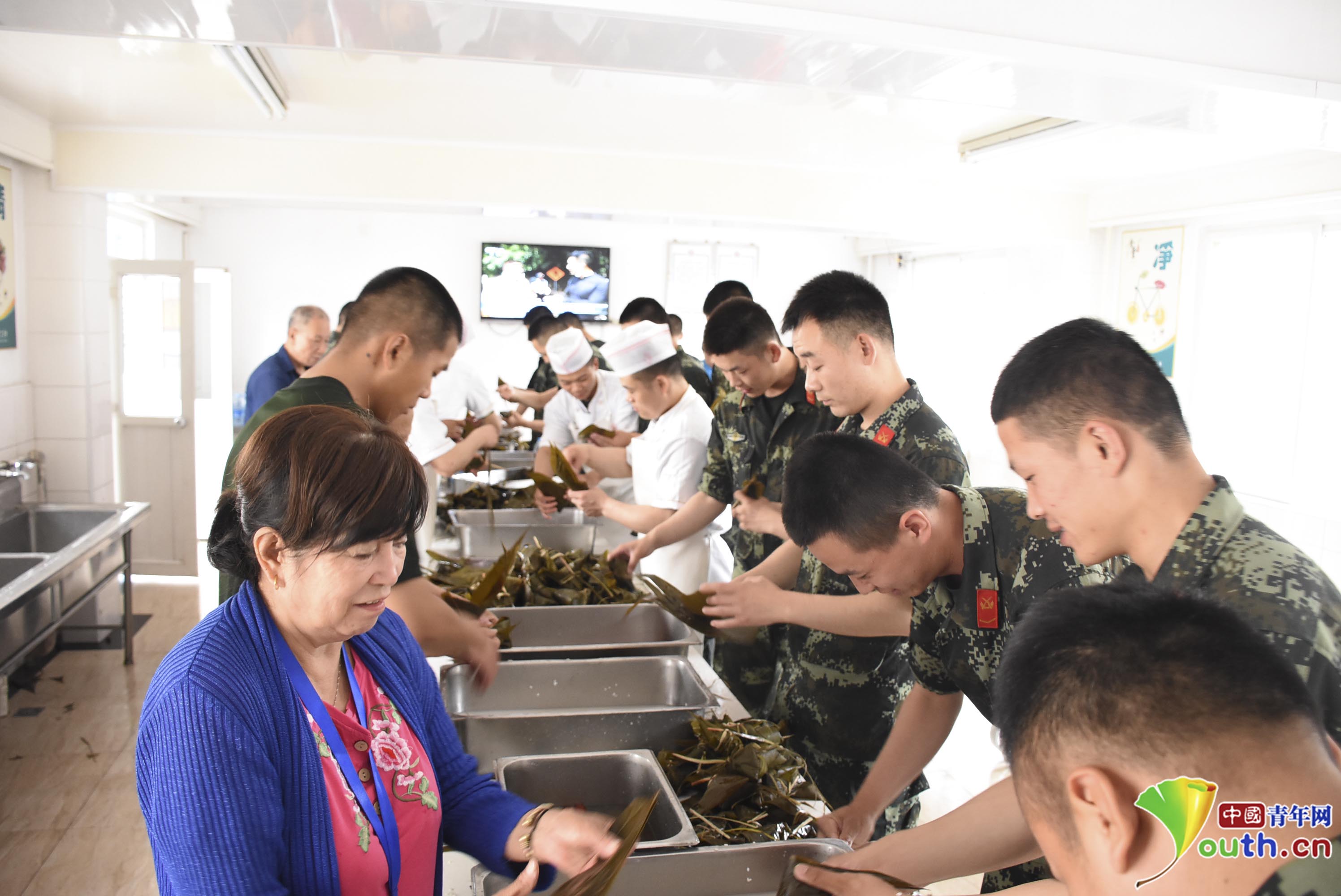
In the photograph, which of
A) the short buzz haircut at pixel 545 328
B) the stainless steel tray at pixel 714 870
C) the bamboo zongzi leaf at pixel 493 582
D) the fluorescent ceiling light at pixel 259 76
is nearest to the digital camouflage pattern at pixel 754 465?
the bamboo zongzi leaf at pixel 493 582

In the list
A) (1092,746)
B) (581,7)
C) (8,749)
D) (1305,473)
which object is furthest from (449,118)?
(1305,473)

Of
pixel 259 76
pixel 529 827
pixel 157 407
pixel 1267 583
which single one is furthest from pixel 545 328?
pixel 1267 583

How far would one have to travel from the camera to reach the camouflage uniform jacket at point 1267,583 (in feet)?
3.32

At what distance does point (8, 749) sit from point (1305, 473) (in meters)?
6.52

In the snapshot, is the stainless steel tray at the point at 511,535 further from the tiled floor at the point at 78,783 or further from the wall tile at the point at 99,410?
the wall tile at the point at 99,410

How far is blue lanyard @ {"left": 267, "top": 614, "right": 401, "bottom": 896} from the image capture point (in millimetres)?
1107

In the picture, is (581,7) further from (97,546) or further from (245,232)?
(245,232)

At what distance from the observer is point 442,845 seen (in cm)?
136

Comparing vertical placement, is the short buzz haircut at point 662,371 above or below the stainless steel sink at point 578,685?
above

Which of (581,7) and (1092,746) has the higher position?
(581,7)

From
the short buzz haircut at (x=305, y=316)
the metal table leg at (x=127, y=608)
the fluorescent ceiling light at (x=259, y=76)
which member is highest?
the fluorescent ceiling light at (x=259, y=76)

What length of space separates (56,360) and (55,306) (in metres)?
0.29

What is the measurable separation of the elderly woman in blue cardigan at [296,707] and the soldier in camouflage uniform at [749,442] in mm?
1652

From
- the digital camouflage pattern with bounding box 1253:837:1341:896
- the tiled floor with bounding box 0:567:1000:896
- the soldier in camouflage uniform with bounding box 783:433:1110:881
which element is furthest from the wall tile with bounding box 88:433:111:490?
the digital camouflage pattern with bounding box 1253:837:1341:896
